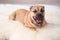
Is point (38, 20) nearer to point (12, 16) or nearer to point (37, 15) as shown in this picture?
point (37, 15)

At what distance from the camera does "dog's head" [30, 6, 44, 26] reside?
3.08ft

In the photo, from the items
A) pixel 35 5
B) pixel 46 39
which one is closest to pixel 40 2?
pixel 35 5

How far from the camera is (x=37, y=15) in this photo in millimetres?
939

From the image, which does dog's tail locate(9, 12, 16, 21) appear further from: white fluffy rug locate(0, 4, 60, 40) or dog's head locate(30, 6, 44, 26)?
dog's head locate(30, 6, 44, 26)

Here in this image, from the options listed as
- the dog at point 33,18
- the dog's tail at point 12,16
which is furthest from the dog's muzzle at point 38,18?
the dog's tail at point 12,16

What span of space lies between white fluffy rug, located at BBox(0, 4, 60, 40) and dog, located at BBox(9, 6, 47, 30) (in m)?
0.03

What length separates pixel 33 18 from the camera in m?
0.95

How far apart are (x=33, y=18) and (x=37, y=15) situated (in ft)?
0.11

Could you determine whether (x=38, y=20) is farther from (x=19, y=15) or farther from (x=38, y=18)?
(x=19, y=15)

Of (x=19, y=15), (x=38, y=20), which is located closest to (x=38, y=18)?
(x=38, y=20)

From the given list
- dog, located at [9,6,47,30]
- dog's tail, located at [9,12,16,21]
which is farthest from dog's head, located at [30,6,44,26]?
dog's tail, located at [9,12,16,21]

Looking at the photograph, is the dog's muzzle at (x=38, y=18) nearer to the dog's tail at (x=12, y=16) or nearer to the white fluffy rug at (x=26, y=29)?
the white fluffy rug at (x=26, y=29)

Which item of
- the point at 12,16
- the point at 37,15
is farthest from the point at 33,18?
the point at 12,16

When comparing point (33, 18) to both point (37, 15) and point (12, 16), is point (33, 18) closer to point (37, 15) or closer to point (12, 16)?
point (37, 15)
